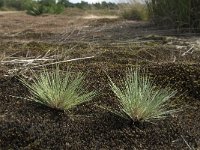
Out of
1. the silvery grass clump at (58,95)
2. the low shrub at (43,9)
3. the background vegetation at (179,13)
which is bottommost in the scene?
the low shrub at (43,9)

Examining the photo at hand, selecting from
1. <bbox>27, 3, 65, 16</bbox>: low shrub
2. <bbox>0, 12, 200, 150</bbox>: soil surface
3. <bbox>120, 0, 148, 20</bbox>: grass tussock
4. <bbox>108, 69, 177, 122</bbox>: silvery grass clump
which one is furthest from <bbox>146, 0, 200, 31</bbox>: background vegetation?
<bbox>27, 3, 65, 16</bbox>: low shrub

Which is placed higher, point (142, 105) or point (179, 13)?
point (179, 13)

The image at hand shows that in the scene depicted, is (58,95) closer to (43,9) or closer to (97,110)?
(97,110)

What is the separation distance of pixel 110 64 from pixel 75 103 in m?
1.31

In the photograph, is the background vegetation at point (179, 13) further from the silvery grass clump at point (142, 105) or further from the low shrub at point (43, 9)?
the low shrub at point (43, 9)

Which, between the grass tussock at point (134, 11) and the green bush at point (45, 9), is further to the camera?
the green bush at point (45, 9)

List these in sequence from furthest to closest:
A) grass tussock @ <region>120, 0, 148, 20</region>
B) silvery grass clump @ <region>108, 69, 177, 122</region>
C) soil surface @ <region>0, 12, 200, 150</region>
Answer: grass tussock @ <region>120, 0, 148, 20</region> < silvery grass clump @ <region>108, 69, 177, 122</region> < soil surface @ <region>0, 12, 200, 150</region>

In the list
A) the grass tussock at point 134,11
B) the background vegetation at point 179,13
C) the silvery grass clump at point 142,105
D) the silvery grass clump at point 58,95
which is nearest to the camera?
the silvery grass clump at point 142,105

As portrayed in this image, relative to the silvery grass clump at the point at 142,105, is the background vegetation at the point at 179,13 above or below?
above

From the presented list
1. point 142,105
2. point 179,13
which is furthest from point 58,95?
point 179,13

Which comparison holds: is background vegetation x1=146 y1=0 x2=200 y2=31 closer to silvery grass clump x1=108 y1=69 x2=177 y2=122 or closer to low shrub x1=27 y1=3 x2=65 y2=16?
silvery grass clump x1=108 y1=69 x2=177 y2=122

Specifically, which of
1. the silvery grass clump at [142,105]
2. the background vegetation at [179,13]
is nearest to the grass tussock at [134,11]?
the background vegetation at [179,13]

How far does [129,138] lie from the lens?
3107mm

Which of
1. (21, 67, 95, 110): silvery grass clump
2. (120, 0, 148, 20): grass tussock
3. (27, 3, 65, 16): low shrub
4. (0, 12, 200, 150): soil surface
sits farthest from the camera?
(27, 3, 65, 16): low shrub
